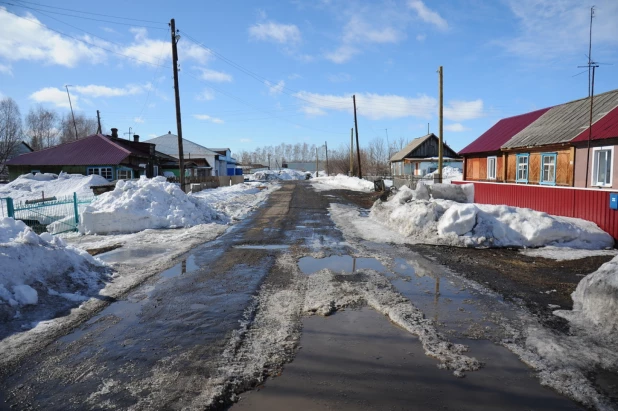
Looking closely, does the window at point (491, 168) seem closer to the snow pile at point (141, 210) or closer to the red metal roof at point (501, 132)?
the red metal roof at point (501, 132)

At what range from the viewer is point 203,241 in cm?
1205

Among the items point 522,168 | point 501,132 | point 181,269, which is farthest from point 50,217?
point 501,132

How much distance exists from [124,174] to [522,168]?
35645mm

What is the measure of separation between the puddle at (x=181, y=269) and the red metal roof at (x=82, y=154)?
3349cm

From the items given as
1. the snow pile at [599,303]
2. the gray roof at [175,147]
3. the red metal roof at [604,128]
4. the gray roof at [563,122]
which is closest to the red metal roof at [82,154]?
the gray roof at [175,147]

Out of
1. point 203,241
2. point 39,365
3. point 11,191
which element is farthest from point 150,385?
point 11,191

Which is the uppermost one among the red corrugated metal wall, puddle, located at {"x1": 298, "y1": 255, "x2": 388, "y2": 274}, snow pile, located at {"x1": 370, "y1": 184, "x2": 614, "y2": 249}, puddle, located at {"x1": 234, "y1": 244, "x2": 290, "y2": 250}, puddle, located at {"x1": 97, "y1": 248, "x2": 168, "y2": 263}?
the red corrugated metal wall

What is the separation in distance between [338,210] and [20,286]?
51.1 feet

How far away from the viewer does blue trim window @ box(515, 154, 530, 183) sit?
22.8 metres

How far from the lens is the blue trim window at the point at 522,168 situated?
74.7ft

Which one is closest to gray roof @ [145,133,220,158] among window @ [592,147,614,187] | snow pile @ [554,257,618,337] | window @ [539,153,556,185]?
window @ [539,153,556,185]

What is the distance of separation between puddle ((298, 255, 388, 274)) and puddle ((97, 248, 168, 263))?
13.5ft

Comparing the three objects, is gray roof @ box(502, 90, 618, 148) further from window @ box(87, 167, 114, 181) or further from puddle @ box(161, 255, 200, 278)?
window @ box(87, 167, 114, 181)

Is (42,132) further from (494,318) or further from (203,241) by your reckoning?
(494,318)
